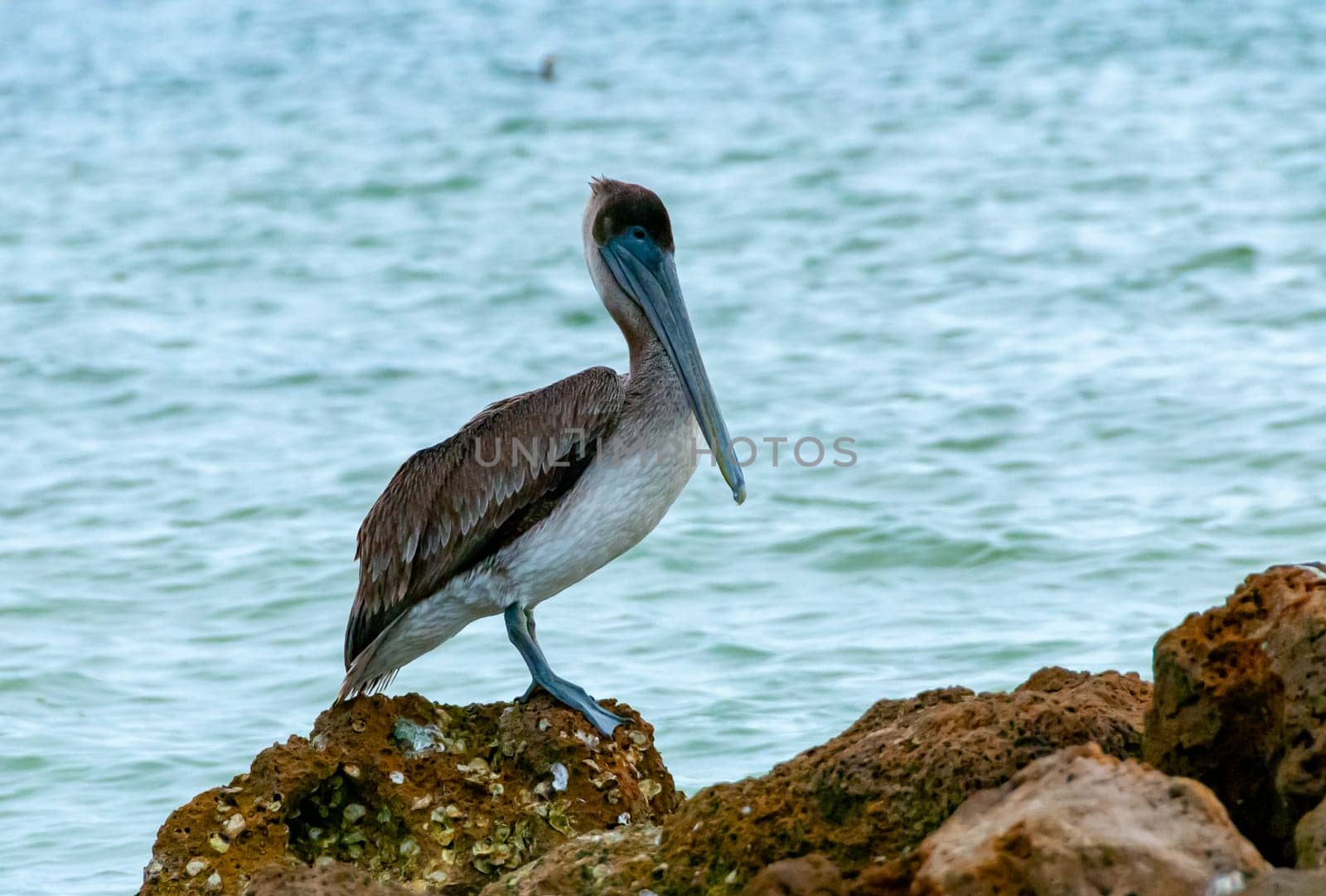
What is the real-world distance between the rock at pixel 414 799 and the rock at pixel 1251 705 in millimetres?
1518

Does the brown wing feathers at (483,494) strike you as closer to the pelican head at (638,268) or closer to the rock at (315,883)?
the pelican head at (638,268)

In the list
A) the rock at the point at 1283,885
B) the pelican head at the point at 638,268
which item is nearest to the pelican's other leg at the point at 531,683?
the pelican head at the point at 638,268

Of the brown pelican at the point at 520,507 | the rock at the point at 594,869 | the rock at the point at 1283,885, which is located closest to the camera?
the rock at the point at 1283,885

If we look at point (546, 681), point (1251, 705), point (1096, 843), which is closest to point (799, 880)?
point (1096, 843)

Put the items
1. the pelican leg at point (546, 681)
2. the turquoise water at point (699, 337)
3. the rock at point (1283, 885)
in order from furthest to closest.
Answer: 1. the turquoise water at point (699, 337)
2. the pelican leg at point (546, 681)
3. the rock at point (1283, 885)

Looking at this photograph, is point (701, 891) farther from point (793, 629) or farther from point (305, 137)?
point (305, 137)

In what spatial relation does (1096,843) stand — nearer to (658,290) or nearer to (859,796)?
(859,796)

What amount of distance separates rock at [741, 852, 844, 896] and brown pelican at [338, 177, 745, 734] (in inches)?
71.5

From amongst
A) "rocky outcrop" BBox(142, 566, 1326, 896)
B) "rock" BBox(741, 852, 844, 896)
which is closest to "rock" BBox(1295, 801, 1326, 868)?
"rocky outcrop" BBox(142, 566, 1326, 896)

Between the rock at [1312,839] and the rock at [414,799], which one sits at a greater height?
the rock at [414,799]

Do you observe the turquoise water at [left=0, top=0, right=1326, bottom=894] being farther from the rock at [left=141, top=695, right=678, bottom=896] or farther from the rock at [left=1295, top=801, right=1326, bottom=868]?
the rock at [left=1295, top=801, right=1326, bottom=868]

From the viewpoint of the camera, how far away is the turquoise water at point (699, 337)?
23.5 ft

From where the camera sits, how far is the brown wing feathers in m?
5.02

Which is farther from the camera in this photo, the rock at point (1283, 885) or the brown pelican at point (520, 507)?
the brown pelican at point (520, 507)
